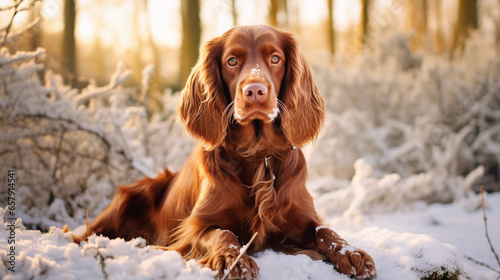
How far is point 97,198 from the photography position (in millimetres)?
3158

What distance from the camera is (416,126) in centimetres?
469

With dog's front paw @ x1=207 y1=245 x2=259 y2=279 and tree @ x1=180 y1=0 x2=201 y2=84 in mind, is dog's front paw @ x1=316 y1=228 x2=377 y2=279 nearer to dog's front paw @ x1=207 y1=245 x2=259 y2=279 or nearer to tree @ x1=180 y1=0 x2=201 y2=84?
dog's front paw @ x1=207 y1=245 x2=259 y2=279

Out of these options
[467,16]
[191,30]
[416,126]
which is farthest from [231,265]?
[467,16]

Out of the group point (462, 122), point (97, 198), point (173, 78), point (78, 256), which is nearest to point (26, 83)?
point (97, 198)

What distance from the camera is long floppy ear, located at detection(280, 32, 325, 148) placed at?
1.98 meters

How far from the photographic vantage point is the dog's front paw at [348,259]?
162 centimetres

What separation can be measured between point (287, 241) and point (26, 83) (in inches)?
90.1

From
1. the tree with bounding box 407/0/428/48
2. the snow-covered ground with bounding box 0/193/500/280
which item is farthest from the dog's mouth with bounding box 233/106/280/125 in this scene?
the tree with bounding box 407/0/428/48

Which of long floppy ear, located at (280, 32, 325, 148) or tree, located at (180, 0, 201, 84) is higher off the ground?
tree, located at (180, 0, 201, 84)

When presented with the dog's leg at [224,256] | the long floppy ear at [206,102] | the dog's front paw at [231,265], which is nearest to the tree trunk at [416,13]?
the long floppy ear at [206,102]

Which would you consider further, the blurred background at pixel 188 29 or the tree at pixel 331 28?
the tree at pixel 331 28

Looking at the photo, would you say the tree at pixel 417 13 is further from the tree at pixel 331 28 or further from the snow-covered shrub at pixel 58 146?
the snow-covered shrub at pixel 58 146

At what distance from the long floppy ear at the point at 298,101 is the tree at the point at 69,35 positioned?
523cm

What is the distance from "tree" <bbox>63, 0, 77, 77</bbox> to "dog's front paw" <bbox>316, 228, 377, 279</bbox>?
577cm
